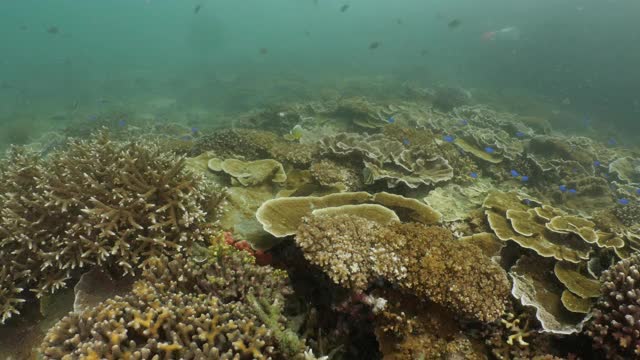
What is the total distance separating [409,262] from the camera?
3531mm

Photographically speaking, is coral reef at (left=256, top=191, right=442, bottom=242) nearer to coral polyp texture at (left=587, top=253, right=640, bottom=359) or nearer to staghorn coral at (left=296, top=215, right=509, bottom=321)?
staghorn coral at (left=296, top=215, right=509, bottom=321)

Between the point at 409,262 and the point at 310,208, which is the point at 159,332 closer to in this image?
the point at 310,208

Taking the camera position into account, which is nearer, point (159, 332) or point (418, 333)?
point (159, 332)

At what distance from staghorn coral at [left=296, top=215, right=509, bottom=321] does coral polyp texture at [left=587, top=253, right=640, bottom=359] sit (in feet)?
3.07

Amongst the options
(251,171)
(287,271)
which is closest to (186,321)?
(287,271)

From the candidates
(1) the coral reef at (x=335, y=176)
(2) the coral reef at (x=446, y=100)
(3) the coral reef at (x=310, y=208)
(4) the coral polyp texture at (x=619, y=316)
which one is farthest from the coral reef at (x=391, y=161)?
(2) the coral reef at (x=446, y=100)

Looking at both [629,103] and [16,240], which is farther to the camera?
[629,103]

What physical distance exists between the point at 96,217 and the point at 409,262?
3.69 metres

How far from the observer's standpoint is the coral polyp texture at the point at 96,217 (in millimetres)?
3984

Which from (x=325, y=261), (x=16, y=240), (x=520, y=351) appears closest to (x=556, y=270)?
(x=520, y=351)

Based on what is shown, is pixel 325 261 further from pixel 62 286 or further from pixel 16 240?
pixel 16 240

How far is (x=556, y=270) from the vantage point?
4453 millimetres

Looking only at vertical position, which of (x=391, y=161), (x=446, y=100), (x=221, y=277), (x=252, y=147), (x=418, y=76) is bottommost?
(x=418, y=76)

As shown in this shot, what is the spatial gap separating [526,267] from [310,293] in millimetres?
3010
